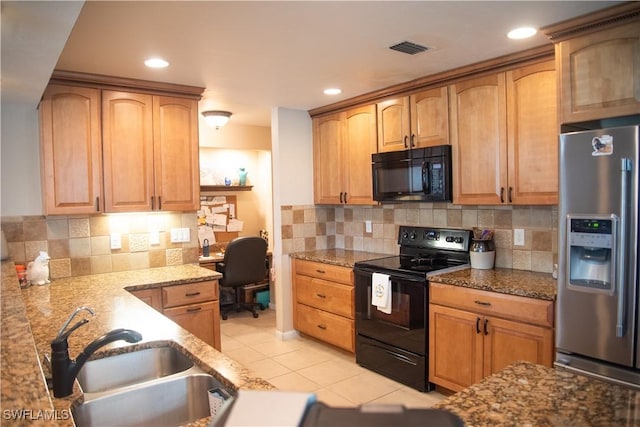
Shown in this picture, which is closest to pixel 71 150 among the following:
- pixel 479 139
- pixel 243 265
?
pixel 243 265

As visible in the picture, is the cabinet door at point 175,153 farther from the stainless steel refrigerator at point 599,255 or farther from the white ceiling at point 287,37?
the stainless steel refrigerator at point 599,255

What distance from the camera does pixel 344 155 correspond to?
4.17 m

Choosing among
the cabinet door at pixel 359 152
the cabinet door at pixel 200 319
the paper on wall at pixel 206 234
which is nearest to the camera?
the cabinet door at pixel 200 319

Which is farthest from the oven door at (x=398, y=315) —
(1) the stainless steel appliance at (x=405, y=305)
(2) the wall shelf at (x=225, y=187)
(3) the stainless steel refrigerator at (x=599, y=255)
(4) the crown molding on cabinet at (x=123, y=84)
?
(2) the wall shelf at (x=225, y=187)

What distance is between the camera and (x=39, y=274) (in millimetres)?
2973

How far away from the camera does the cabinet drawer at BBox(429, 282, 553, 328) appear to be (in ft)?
8.08

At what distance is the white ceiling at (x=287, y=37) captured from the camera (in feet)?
6.70

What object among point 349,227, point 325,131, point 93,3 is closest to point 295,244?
point 349,227

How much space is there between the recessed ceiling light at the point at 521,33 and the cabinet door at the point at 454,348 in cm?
170

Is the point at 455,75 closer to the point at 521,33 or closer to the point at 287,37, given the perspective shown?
the point at 521,33

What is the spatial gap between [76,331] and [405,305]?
2.13 m

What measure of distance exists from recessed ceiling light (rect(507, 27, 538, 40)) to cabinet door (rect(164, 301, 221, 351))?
263cm

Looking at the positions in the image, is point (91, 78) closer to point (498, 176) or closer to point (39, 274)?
point (39, 274)

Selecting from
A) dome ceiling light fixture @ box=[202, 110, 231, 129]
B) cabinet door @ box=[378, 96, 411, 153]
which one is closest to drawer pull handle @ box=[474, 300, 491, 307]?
cabinet door @ box=[378, 96, 411, 153]
